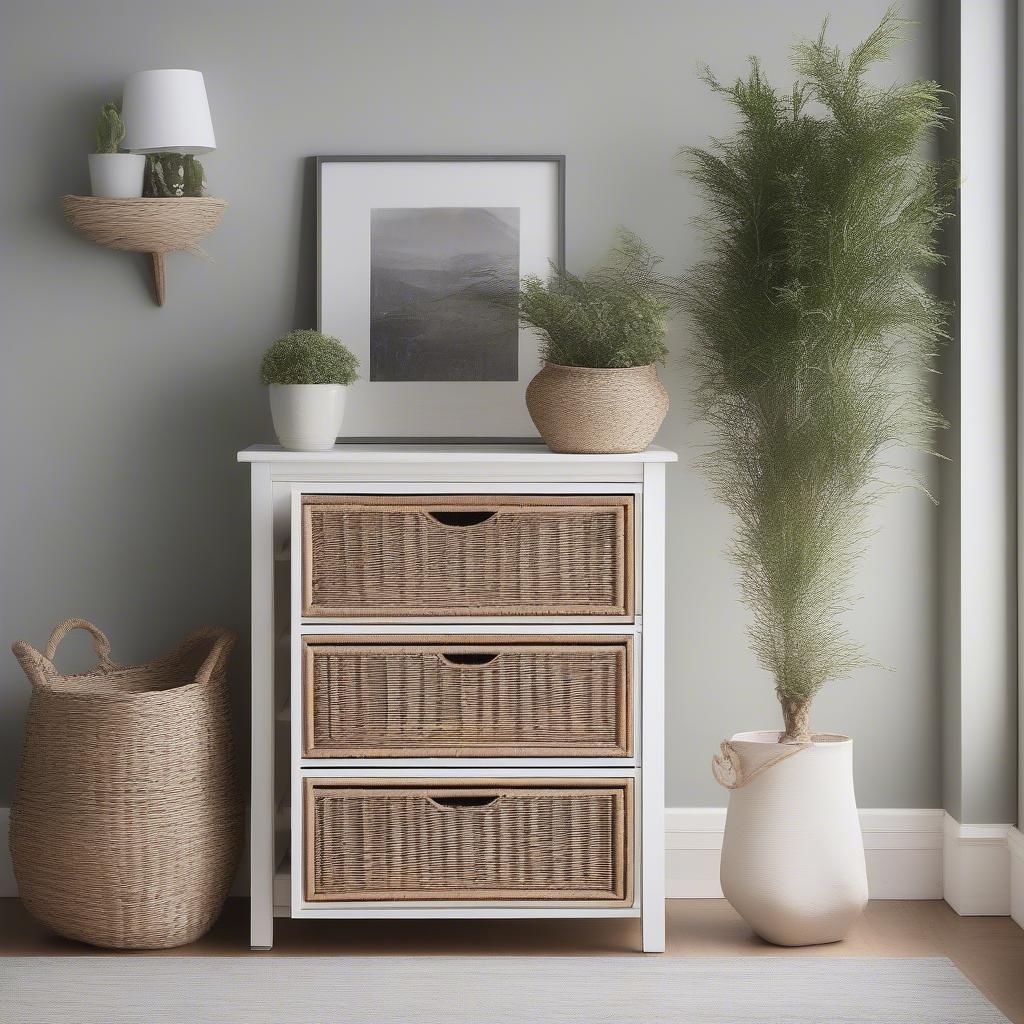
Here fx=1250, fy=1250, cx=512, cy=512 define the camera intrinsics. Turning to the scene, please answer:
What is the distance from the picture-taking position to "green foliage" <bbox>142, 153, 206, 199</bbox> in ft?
9.50

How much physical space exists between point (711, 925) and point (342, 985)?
88 cm

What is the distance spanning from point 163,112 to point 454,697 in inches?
57.7

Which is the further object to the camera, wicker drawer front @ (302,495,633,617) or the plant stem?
the plant stem

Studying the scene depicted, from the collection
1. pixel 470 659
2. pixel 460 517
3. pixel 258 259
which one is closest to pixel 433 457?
pixel 460 517

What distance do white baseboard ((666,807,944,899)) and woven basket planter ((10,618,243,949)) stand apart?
3.61 feet

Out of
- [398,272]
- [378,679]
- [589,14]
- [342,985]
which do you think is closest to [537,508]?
[378,679]

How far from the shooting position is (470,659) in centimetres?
269

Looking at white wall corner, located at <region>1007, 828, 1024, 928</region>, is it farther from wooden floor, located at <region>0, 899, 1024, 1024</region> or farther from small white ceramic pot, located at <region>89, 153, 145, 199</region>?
small white ceramic pot, located at <region>89, 153, 145, 199</region>

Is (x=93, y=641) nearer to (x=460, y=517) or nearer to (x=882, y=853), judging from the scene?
(x=460, y=517)

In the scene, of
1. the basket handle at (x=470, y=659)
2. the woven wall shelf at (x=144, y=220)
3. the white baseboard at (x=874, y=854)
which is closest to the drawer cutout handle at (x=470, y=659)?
the basket handle at (x=470, y=659)

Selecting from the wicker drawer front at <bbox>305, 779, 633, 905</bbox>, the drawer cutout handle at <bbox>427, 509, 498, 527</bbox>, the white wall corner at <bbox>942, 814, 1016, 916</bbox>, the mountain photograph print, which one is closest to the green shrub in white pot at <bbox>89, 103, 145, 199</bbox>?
the mountain photograph print

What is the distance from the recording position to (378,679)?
262 centimetres

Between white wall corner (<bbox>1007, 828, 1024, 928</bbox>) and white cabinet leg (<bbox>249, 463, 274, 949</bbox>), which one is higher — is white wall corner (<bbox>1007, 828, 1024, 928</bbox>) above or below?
below

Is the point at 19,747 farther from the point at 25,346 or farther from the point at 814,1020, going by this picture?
the point at 814,1020
